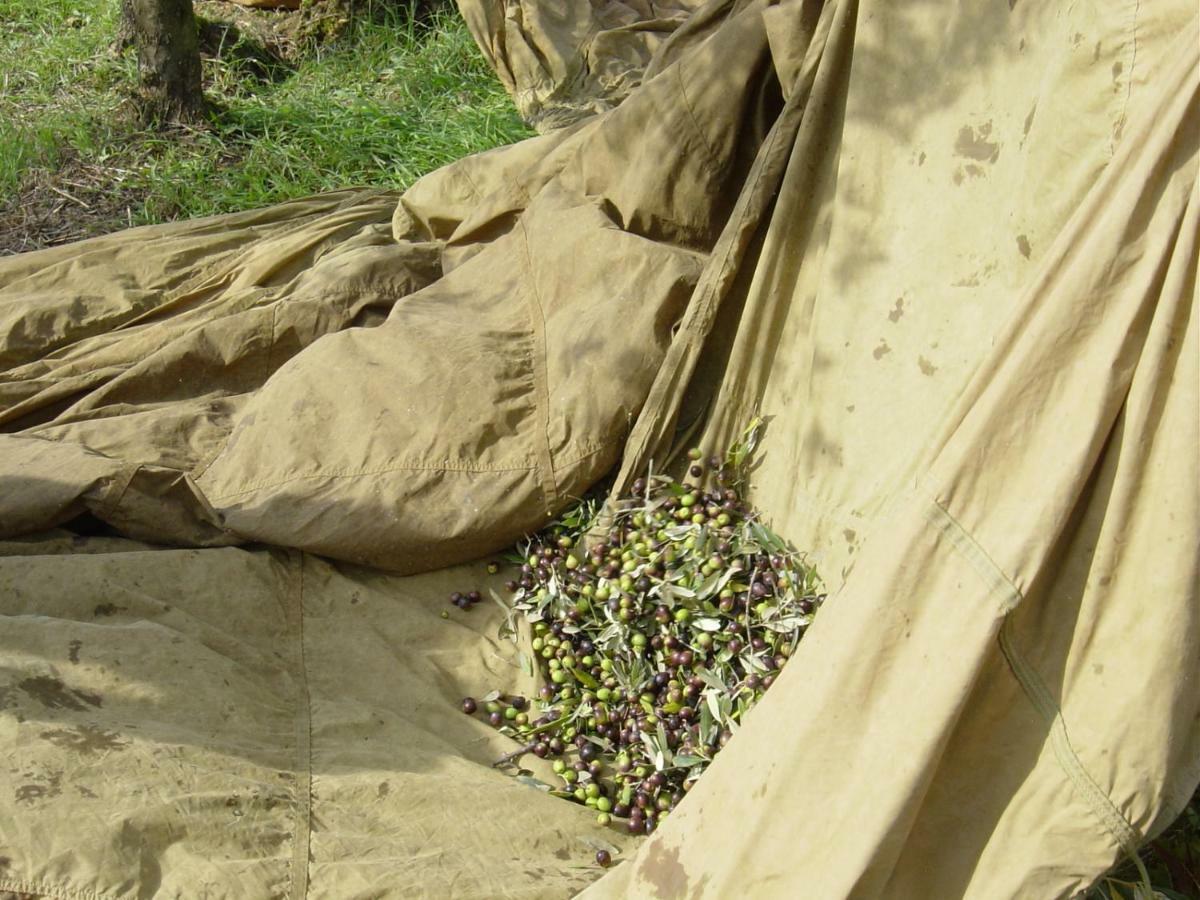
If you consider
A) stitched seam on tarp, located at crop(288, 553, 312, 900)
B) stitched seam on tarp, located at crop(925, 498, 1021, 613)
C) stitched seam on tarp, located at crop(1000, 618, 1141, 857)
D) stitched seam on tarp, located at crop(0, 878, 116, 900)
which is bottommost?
stitched seam on tarp, located at crop(288, 553, 312, 900)

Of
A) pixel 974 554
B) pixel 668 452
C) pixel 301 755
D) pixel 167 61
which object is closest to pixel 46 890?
pixel 301 755

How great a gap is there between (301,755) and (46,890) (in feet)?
1.97

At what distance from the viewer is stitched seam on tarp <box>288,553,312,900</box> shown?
2.29 m

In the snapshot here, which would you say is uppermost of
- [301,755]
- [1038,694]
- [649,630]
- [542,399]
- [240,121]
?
[1038,694]

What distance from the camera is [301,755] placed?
8.50 ft

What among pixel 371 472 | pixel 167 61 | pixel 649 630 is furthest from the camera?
pixel 167 61

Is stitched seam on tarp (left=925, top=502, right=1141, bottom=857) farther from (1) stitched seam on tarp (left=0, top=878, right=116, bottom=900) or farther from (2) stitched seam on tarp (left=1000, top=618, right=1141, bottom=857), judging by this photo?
(1) stitched seam on tarp (left=0, top=878, right=116, bottom=900)

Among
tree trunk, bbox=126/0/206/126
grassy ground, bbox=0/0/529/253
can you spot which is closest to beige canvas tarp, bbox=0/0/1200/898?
grassy ground, bbox=0/0/529/253

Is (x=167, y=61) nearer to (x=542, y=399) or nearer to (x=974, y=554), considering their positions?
(x=542, y=399)

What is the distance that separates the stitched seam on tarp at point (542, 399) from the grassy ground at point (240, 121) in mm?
2172

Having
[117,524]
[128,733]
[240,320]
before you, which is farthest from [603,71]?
[128,733]

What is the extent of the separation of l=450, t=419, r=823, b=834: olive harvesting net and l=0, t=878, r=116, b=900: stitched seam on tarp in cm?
99

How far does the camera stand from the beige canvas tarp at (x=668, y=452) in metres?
1.98

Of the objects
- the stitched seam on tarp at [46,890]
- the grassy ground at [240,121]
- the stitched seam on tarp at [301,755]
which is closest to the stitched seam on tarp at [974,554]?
the stitched seam on tarp at [301,755]
